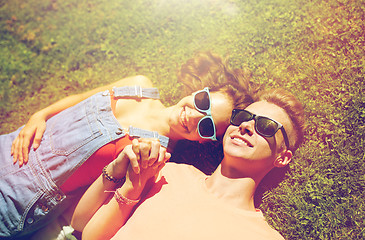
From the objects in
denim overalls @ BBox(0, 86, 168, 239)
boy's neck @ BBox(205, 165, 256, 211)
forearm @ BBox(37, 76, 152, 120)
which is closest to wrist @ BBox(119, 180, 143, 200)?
denim overalls @ BBox(0, 86, 168, 239)

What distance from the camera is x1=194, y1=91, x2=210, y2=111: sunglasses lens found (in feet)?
10.7

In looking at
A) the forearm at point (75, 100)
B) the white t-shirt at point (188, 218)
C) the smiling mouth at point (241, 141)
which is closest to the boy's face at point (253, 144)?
the smiling mouth at point (241, 141)

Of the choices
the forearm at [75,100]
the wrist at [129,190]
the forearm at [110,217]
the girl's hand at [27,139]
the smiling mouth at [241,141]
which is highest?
the forearm at [75,100]

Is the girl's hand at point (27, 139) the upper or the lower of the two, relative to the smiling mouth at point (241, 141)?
lower

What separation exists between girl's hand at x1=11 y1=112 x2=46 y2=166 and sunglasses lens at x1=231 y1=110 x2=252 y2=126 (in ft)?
7.93

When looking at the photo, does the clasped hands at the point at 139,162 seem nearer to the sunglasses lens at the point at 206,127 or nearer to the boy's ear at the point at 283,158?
the sunglasses lens at the point at 206,127

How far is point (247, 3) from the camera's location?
462 cm

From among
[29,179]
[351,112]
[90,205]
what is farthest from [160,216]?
[351,112]

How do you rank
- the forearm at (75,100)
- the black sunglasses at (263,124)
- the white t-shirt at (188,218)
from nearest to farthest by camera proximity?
1. the white t-shirt at (188,218)
2. the black sunglasses at (263,124)
3. the forearm at (75,100)

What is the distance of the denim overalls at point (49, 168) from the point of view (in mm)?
3164

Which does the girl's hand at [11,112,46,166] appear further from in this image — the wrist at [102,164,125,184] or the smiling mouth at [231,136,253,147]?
the smiling mouth at [231,136,253,147]

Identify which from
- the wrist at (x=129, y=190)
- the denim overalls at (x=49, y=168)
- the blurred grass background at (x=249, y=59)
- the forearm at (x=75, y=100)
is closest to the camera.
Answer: the wrist at (x=129, y=190)

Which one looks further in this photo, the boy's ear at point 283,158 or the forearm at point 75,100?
the forearm at point 75,100

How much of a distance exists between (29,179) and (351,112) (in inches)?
163
